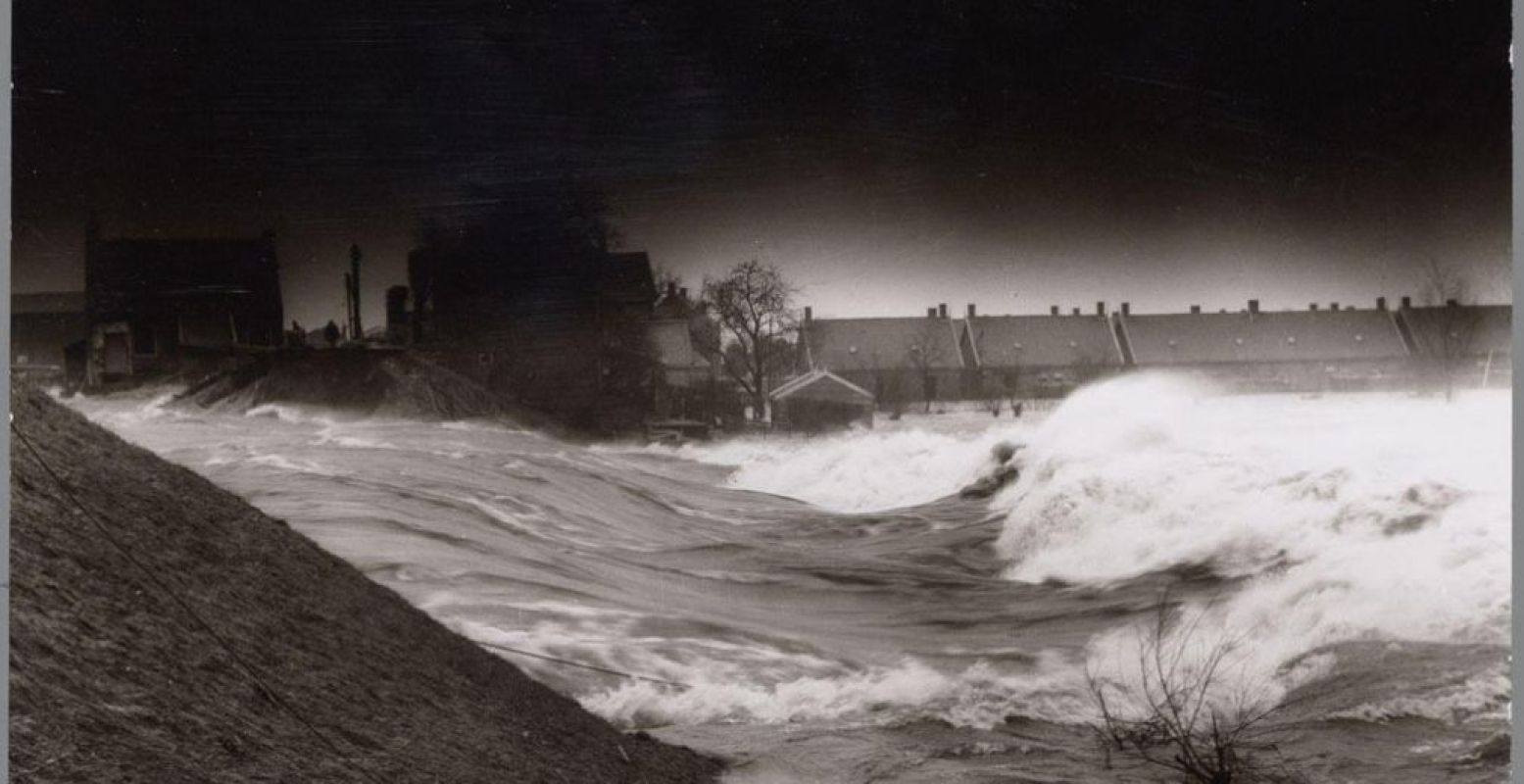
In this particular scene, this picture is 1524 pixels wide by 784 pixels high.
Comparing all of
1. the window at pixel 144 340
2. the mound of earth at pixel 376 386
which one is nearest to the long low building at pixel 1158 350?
the mound of earth at pixel 376 386

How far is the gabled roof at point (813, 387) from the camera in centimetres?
394

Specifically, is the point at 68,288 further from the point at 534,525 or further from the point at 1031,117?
the point at 1031,117

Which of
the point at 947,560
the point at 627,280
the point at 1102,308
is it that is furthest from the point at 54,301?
the point at 1102,308

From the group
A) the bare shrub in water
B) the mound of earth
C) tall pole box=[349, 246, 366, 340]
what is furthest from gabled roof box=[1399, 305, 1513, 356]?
tall pole box=[349, 246, 366, 340]

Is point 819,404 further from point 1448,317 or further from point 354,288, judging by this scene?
A: point 1448,317

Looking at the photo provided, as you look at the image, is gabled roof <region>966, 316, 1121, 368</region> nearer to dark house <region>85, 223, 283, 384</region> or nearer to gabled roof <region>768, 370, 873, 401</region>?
gabled roof <region>768, 370, 873, 401</region>

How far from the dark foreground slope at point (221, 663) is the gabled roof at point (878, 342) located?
1.17m

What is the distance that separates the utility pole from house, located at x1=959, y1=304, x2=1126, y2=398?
1.73 meters

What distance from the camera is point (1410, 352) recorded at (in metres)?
4.00

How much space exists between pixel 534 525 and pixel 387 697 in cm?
68

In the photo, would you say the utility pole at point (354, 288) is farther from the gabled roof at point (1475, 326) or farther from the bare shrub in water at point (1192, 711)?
the gabled roof at point (1475, 326)

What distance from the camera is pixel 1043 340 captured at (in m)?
3.99

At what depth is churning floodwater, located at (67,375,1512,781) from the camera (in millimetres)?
3617

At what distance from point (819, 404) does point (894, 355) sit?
0.26 metres
